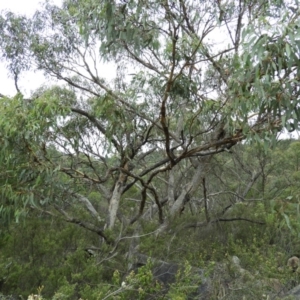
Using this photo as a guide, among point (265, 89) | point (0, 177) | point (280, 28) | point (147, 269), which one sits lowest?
point (147, 269)

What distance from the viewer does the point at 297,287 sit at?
4676 mm

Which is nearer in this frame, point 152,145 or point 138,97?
point 138,97

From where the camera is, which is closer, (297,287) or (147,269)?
(147,269)

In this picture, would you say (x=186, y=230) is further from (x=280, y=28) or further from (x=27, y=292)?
(x=280, y=28)

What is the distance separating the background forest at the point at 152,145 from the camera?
3624mm

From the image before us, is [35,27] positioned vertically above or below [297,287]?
above

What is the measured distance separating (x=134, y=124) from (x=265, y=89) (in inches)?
117

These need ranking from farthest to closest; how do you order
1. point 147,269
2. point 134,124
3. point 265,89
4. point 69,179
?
point 134,124, point 69,179, point 147,269, point 265,89

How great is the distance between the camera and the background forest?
3624 mm

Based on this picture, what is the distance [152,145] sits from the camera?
8.32 meters

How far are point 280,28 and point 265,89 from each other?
19.5 inches

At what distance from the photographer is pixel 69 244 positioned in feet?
17.7

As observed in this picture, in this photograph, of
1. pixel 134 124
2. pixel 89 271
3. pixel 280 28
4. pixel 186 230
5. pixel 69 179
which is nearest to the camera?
pixel 280 28

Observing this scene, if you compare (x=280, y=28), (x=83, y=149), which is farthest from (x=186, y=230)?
(x=280, y=28)
